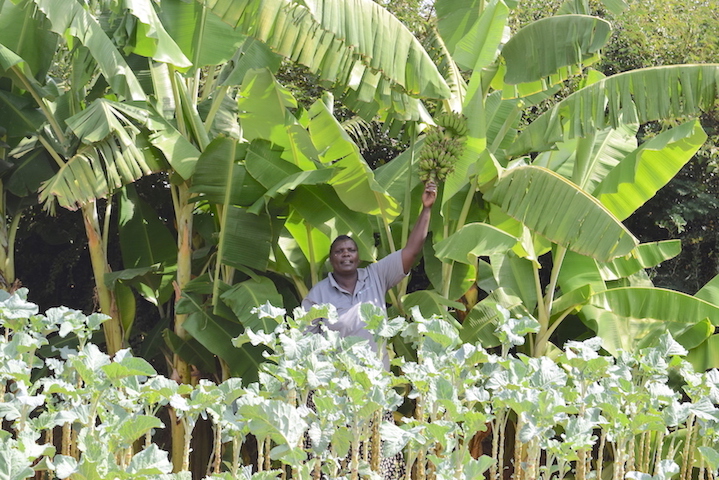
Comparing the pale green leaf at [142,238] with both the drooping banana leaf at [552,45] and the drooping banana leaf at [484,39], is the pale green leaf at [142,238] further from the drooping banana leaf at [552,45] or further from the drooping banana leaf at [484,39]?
the drooping banana leaf at [552,45]

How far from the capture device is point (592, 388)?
2.45 meters

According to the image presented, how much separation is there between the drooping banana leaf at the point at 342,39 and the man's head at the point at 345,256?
0.95 meters

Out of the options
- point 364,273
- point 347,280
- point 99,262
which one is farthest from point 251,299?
point 99,262

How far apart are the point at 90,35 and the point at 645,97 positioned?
3.41 meters

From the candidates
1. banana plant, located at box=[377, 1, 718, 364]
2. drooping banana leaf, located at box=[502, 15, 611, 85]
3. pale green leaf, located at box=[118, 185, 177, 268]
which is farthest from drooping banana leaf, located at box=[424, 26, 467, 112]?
pale green leaf, located at box=[118, 185, 177, 268]

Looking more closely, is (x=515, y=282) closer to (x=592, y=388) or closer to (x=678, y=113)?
(x=678, y=113)

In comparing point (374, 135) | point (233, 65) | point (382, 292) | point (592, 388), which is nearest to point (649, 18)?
point (374, 135)

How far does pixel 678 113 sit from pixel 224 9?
105 inches

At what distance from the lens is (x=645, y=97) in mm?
4766

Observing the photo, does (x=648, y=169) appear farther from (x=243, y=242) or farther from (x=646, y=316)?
(x=243, y=242)

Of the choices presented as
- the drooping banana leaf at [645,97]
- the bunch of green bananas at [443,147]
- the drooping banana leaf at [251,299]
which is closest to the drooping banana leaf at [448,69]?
the bunch of green bananas at [443,147]

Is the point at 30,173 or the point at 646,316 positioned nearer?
the point at 646,316

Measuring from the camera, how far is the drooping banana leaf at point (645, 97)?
4.69m

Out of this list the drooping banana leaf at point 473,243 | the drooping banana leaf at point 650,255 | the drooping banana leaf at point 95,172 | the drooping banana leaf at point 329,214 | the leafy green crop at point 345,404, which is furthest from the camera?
the drooping banana leaf at point 650,255
